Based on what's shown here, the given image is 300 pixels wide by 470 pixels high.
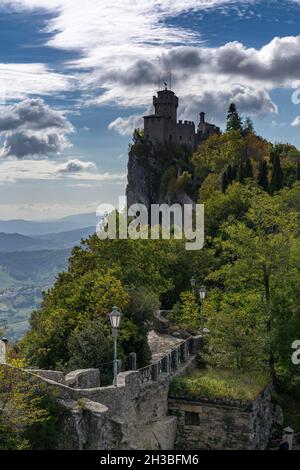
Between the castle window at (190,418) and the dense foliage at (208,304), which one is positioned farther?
the dense foliage at (208,304)

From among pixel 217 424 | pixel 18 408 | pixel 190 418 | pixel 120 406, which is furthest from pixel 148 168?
pixel 18 408

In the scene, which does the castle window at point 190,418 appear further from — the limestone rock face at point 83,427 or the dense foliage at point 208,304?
the limestone rock face at point 83,427

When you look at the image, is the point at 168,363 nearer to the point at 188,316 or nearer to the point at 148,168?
the point at 188,316

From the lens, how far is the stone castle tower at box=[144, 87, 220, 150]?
100 meters

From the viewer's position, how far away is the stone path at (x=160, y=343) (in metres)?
23.6

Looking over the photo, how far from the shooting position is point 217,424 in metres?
19.3

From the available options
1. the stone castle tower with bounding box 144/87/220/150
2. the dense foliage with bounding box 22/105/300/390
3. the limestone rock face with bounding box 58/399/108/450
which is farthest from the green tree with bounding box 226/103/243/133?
the limestone rock face with bounding box 58/399/108/450

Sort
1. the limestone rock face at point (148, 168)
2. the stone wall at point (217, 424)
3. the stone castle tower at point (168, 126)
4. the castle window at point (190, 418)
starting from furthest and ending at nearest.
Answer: the stone castle tower at point (168, 126) < the limestone rock face at point (148, 168) < the castle window at point (190, 418) < the stone wall at point (217, 424)

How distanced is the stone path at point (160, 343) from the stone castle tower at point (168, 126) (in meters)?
76.0

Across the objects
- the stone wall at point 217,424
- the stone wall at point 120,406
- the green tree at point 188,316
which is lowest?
the stone wall at point 217,424

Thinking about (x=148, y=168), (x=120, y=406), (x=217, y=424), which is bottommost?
(x=217, y=424)

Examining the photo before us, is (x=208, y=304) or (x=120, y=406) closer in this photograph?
(x=120, y=406)

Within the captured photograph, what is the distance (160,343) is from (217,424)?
652 centimetres

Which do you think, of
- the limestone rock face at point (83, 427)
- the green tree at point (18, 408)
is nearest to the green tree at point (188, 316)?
the limestone rock face at point (83, 427)
